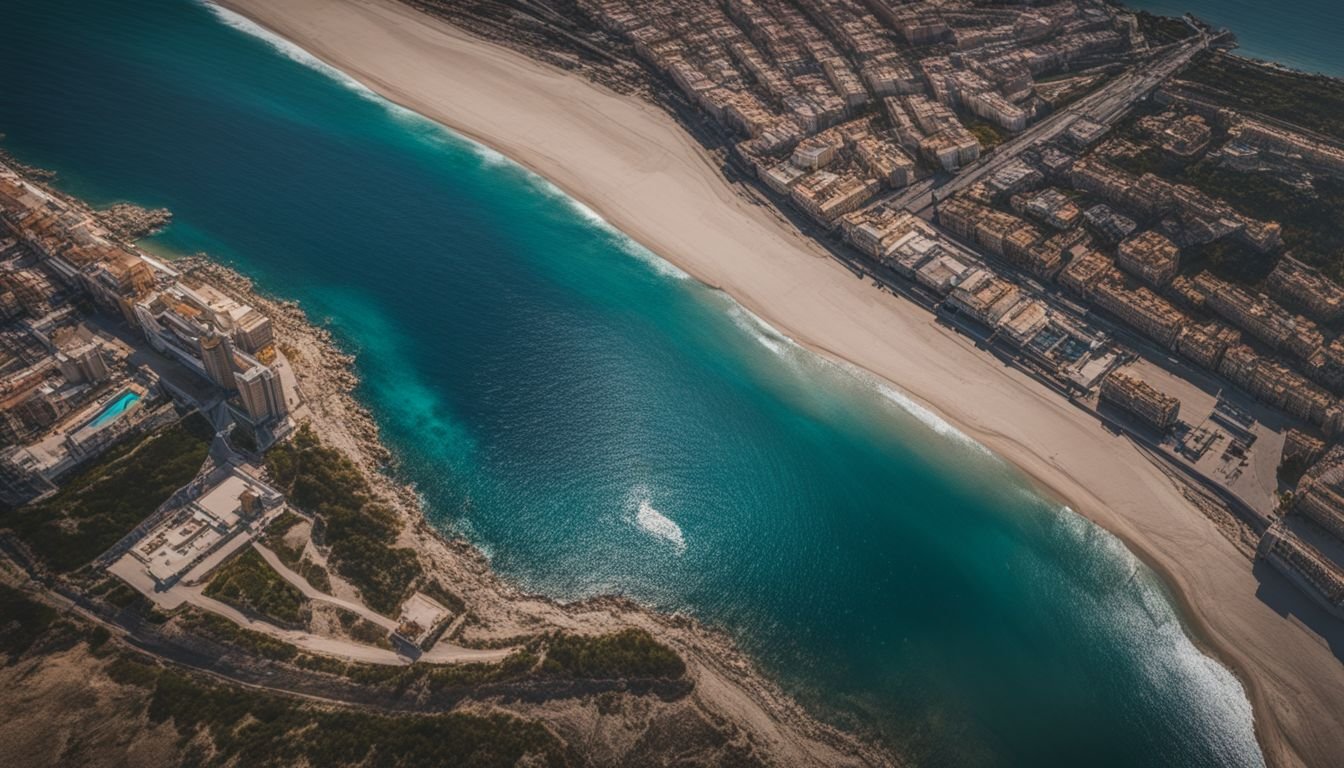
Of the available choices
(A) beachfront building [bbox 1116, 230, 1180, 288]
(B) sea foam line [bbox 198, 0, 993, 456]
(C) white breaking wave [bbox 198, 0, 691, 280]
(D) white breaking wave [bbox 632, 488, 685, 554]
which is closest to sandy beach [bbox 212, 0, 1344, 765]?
(B) sea foam line [bbox 198, 0, 993, 456]

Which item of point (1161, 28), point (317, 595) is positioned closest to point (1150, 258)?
point (1161, 28)

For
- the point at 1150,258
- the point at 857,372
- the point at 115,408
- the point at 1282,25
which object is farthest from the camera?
the point at 1282,25

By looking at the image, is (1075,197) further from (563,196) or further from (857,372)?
(563,196)

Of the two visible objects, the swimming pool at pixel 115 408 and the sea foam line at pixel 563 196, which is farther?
the sea foam line at pixel 563 196

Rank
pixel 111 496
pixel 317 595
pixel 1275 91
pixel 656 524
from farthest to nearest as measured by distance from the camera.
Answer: pixel 1275 91, pixel 656 524, pixel 111 496, pixel 317 595

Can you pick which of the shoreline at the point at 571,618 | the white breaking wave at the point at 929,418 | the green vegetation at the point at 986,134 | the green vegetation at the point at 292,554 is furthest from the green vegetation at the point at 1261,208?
the green vegetation at the point at 292,554

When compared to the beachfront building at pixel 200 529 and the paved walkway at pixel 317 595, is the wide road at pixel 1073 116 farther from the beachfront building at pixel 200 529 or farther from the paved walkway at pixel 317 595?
the beachfront building at pixel 200 529
